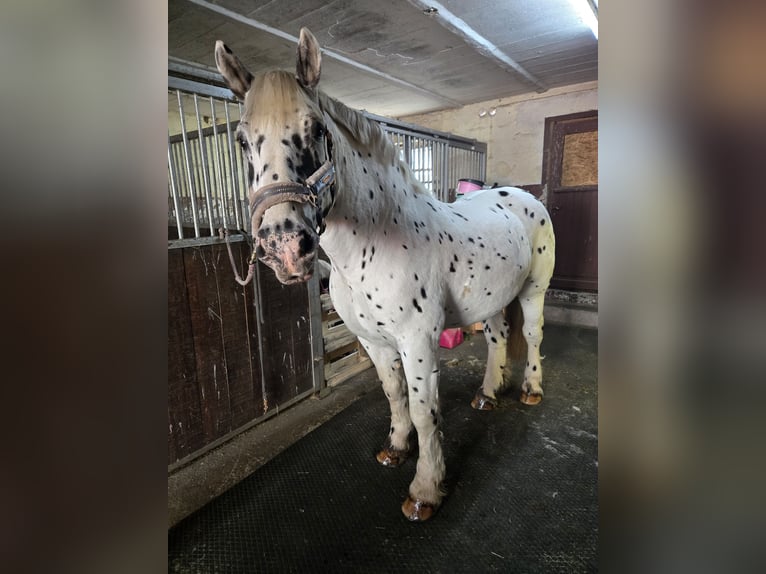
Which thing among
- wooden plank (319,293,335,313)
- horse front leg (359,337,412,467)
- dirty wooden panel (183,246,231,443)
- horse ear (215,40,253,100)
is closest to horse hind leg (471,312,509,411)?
horse front leg (359,337,412,467)

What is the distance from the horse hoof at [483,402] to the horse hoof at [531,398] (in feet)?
Answer: 0.56

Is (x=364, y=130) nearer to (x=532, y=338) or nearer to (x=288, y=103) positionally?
(x=288, y=103)

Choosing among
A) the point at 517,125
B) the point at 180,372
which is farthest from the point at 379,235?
the point at 517,125

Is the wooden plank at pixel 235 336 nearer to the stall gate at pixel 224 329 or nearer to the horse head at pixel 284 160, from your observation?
the stall gate at pixel 224 329

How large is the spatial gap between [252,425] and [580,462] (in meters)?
1.58

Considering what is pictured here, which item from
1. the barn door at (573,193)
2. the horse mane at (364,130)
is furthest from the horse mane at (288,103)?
the barn door at (573,193)

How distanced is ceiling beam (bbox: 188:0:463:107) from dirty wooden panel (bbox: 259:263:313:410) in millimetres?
1468

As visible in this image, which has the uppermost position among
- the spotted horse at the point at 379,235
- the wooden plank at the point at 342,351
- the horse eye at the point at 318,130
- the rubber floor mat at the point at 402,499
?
the horse eye at the point at 318,130

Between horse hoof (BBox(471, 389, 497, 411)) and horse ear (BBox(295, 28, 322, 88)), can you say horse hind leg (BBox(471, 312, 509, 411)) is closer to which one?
horse hoof (BBox(471, 389, 497, 411))

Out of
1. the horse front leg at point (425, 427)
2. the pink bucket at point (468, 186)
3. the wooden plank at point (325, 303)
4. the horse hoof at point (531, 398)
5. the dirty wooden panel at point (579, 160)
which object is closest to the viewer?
the horse front leg at point (425, 427)

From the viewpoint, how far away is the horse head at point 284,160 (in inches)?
33.7
